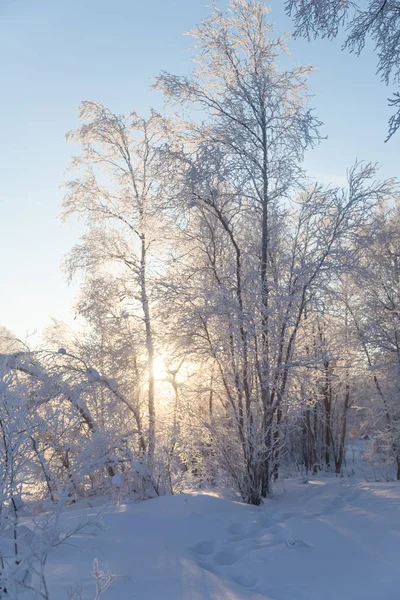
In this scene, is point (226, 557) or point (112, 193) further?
point (112, 193)

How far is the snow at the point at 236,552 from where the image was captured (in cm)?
362

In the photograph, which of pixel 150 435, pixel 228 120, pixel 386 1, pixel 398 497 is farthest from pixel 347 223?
pixel 150 435

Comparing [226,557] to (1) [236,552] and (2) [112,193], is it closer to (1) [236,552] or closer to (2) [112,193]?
(1) [236,552]

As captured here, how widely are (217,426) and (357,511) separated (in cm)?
260

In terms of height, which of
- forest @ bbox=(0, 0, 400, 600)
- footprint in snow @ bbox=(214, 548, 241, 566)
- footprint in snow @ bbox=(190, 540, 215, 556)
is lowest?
footprint in snow @ bbox=(214, 548, 241, 566)

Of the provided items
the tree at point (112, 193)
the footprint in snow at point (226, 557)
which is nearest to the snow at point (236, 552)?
the footprint in snow at point (226, 557)

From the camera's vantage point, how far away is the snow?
11.9 feet

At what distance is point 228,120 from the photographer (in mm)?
7906

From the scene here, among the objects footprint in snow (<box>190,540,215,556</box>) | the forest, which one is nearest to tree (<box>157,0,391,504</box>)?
the forest

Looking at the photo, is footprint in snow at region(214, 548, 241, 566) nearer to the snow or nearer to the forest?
the snow

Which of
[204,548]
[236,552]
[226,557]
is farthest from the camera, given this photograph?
[204,548]

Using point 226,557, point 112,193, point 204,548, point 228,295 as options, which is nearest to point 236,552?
point 226,557

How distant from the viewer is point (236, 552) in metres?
4.72

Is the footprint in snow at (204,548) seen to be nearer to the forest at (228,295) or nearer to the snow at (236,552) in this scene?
the snow at (236,552)
